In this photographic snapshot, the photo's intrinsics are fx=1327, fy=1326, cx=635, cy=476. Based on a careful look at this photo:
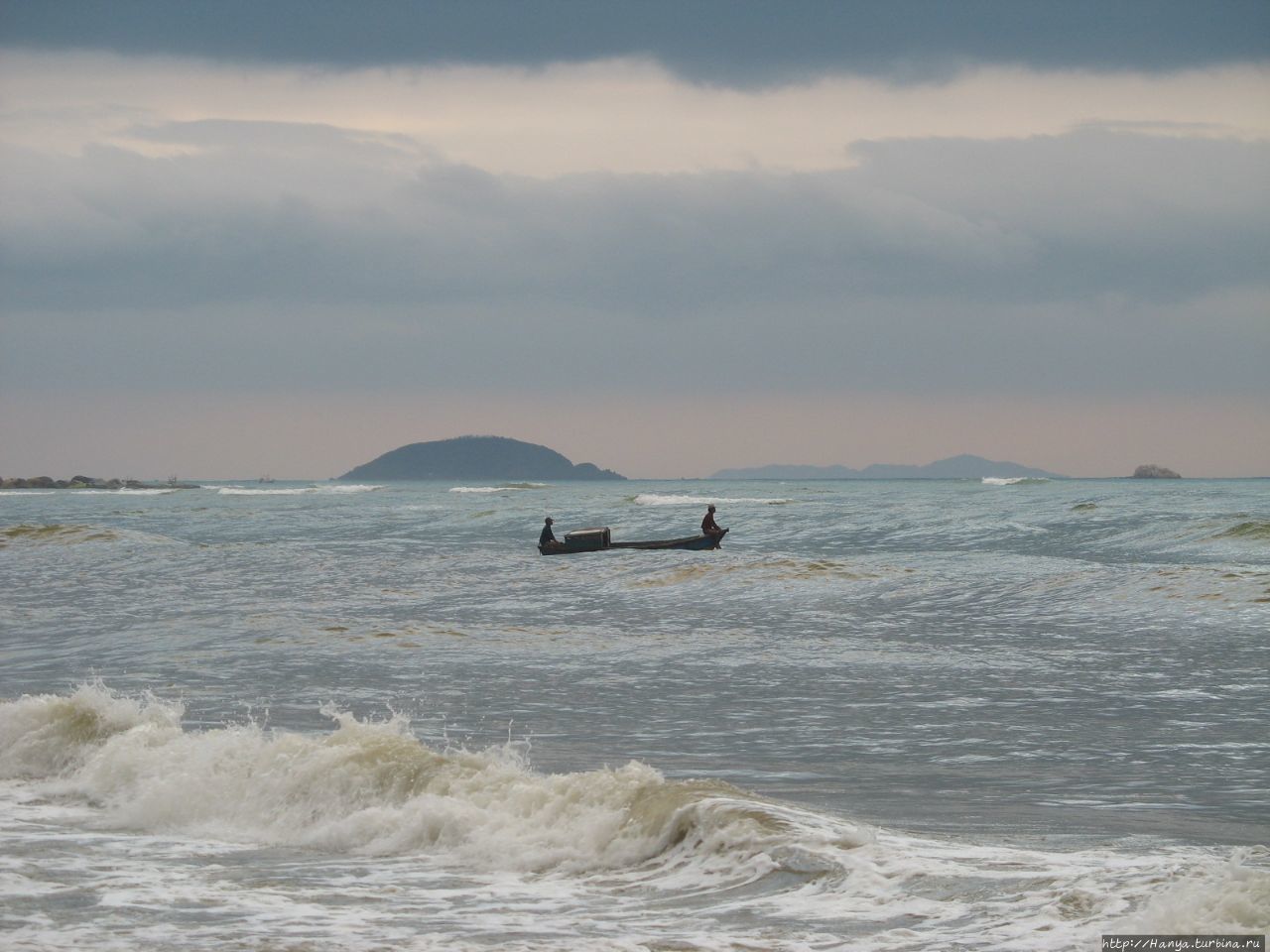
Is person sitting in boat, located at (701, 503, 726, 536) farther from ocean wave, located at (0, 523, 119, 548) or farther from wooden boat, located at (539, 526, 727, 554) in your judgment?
ocean wave, located at (0, 523, 119, 548)

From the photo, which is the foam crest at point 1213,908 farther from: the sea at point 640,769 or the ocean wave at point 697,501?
the ocean wave at point 697,501

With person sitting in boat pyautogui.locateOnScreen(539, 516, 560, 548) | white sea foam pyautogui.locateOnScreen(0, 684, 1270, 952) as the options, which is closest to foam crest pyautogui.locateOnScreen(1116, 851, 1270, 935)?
white sea foam pyautogui.locateOnScreen(0, 684, 1270, 952)

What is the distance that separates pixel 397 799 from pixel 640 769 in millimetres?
1933

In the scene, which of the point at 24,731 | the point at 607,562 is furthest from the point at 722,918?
the point at 607,562

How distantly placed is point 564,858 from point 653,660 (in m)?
10.6

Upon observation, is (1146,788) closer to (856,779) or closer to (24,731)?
(856,779)

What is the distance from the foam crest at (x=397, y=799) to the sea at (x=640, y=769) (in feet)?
0.10

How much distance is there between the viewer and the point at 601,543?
41750 mm

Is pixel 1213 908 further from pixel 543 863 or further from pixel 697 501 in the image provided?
pixel 697 501

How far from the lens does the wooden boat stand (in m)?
41.5

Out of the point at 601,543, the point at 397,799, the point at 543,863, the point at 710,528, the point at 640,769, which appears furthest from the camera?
the point at 710,528

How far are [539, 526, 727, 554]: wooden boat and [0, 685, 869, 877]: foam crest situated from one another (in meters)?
28.7

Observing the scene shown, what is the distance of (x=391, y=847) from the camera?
928cm

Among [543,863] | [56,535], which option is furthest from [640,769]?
[56,535]
